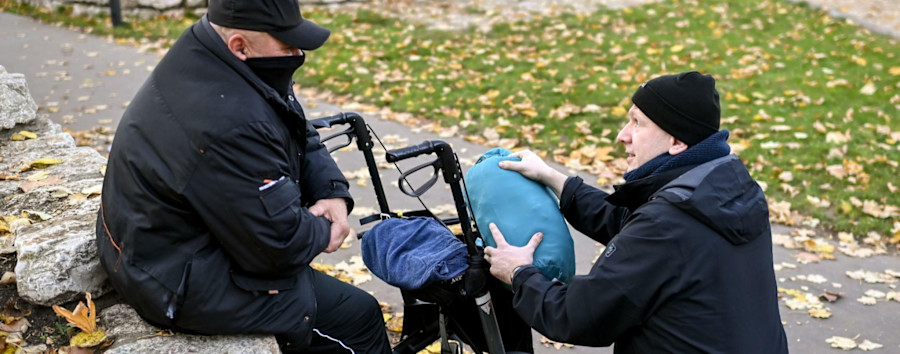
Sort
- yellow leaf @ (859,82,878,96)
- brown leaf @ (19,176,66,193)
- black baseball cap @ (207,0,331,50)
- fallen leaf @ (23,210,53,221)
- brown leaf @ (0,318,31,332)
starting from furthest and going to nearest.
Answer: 1. yellow leaf @ (859,82,878,96)
2. brown leaf @ (19,176,66,193)
3. fallen leaf @ (23,210,53,221)
4. brown leaf @ (0,318,31,332)
5. black baseball cap @ (207,0,331,50)

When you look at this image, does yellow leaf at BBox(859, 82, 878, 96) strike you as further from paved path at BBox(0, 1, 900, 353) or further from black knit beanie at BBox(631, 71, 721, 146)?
black knit beanie at BBox(631, 71, 721, 146)

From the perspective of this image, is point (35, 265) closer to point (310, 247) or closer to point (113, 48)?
point (310, 247)

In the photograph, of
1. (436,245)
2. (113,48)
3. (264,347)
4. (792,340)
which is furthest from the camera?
(113,48)

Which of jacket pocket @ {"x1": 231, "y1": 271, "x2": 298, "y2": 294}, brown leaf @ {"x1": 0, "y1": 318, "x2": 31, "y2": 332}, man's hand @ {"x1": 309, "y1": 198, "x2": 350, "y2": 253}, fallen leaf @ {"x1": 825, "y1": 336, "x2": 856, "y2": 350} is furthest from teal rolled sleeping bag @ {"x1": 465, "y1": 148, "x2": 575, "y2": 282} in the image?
fallen leaf @ {"x1": 825, "y1": 336, "x2": 856, "y2": 350}

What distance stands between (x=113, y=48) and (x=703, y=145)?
9707mm

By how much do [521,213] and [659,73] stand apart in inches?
288

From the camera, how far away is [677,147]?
2426 mm

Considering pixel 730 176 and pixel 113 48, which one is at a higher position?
pixel 730 176

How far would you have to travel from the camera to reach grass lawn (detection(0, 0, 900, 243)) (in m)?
6.41

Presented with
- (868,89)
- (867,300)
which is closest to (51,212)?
(867,300)

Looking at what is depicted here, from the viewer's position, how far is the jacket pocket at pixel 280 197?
228 cm

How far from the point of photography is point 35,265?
2.84 metres

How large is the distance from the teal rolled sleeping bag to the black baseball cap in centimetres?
79

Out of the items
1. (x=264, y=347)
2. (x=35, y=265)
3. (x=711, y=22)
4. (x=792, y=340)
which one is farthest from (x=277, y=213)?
(x=711, y=22)
